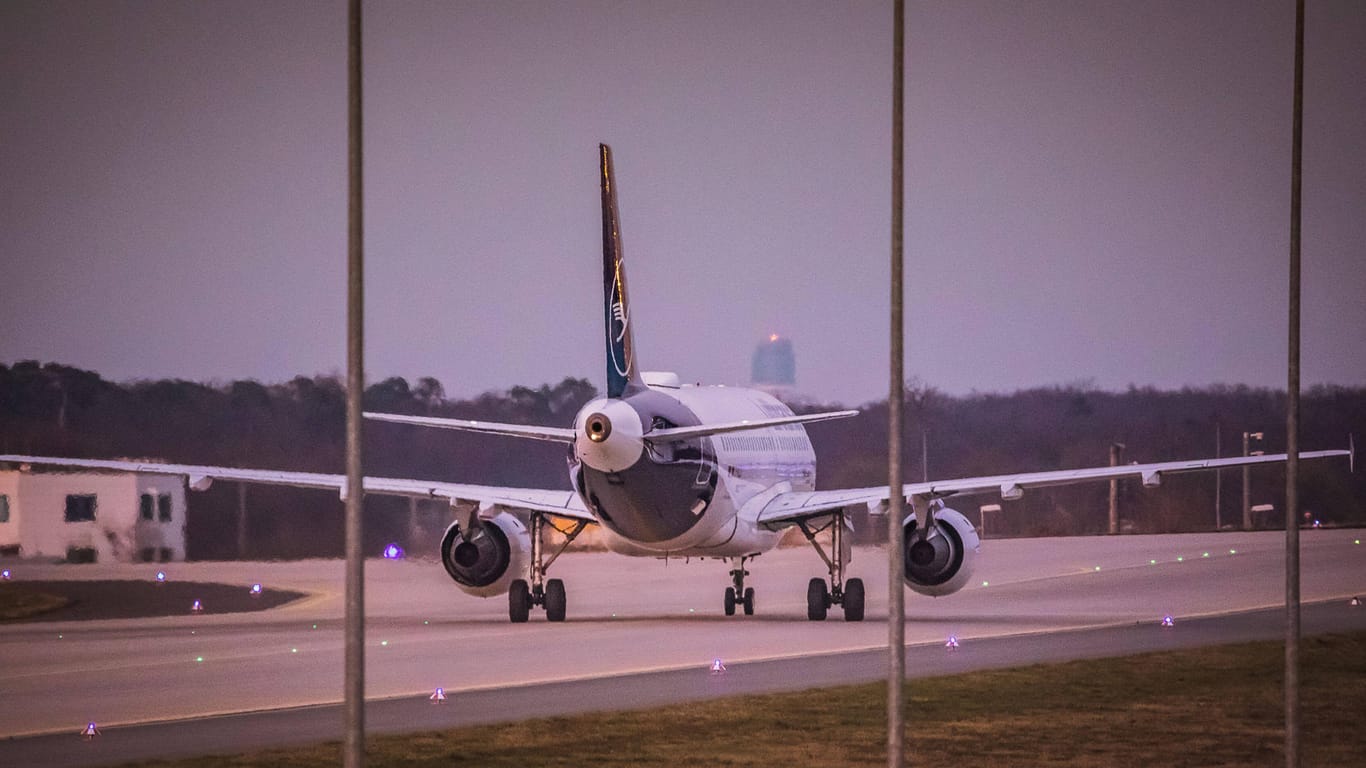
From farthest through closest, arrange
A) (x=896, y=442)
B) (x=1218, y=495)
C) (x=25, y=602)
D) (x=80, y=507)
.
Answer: (x=1218, y=495), (x=80, y=507), (x=25, y=602), (x=896, y=442)

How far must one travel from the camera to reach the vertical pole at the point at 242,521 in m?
51.9

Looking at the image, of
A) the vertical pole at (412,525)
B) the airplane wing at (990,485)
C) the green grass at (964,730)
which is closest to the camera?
the green grass at (964,730)

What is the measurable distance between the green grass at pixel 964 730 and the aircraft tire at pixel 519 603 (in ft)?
40.5

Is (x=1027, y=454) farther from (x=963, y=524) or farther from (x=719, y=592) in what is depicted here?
(x=963, y=524)

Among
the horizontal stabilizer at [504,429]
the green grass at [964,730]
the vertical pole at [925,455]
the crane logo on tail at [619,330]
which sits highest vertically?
the crane logo on tail at [619,330]

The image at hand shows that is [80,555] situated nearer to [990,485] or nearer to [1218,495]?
[990,485]

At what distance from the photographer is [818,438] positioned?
65125 millimetres

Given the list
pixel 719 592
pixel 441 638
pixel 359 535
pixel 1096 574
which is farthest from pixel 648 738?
pixel 1096 574

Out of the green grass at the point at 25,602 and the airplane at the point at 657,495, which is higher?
the airplane at the point at 657,495

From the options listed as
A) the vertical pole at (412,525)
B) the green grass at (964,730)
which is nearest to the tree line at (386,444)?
the vertical pole at (412,525)

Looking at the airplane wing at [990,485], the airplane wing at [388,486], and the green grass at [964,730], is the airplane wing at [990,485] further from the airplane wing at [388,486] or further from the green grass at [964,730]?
the green grass at [964,730]

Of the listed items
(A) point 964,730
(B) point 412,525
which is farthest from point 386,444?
(A) point 964,730

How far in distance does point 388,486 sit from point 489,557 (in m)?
2.74

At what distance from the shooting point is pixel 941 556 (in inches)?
1448
